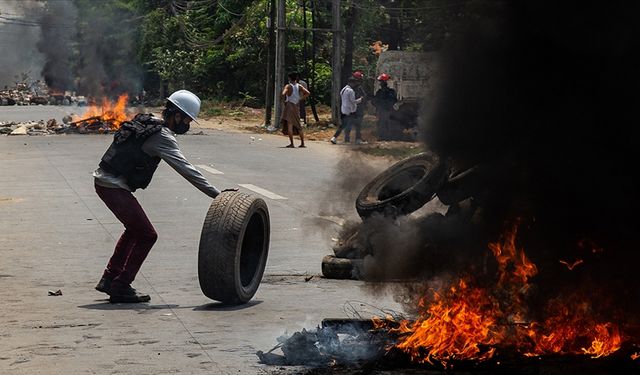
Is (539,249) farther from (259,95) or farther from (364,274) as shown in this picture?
(259,95)

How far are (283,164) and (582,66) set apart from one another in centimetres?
1708

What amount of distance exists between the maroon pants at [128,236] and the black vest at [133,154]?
0.48ft

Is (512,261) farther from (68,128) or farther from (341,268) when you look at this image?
(68,128)

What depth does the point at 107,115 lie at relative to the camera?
39.7 m

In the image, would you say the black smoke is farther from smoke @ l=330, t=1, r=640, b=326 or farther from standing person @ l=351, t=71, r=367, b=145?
standing person @ l=351, t=71, r=367, b=145

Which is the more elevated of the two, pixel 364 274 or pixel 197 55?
pixel 364 274

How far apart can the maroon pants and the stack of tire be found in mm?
1878

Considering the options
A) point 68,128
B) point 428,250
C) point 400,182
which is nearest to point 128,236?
point 428,250

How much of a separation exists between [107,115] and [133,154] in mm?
31065

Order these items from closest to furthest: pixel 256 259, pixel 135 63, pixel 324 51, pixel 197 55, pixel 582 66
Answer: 1. pixel 582 66
2. pixel 256 259
3. pixel 324 51
4. pixel 197 55
5. pixel 135 63

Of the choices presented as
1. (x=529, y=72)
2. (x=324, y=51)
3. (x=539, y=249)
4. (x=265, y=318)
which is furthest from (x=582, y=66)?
(x=324, y=51)

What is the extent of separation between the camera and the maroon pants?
9289 mm

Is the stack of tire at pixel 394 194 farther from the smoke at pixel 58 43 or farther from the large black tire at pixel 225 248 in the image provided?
the smoke at pixel 58 43

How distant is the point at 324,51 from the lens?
51750 millimetres
